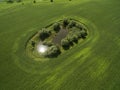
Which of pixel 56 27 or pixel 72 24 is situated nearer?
pixel 56 27

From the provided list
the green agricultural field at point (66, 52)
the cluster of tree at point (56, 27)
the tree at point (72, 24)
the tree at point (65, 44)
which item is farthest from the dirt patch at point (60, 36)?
the green agricultural field at point (66, 52)

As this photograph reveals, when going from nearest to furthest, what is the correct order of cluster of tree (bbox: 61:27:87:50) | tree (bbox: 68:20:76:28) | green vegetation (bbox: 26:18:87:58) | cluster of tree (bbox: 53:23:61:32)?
green vegetation (bbox: 26:18:87:58)
cluster of tree (bbox: 61:27:87:50)
cluster of tree (bbox: 53:23:61:32)
tree (bbox: 68:20:76:28)

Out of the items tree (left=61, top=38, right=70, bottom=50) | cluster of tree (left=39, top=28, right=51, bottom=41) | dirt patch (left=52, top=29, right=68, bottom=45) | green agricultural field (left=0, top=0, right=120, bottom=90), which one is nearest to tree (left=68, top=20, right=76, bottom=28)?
dirt patch (left=52, top=29, right=68, bottom=45)

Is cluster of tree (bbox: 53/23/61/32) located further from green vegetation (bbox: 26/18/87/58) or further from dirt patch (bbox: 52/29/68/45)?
dirt patch (bbox: 52/29/68/45)

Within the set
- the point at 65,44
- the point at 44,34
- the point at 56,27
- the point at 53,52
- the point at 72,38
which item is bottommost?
the point at 53,52

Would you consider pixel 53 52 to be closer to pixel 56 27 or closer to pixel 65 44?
pixel 65 44

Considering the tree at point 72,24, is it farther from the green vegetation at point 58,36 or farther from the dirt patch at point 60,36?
the dirt patch at point 60,36

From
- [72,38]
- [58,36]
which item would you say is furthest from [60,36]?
[72,38]
